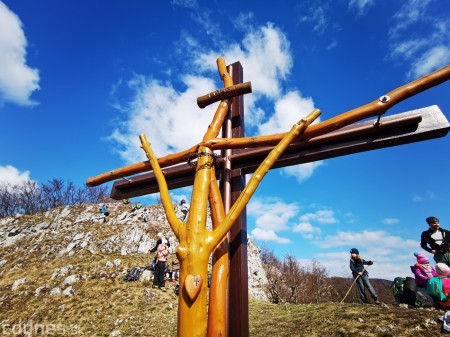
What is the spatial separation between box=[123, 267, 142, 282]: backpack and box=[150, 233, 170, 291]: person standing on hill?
180 centimetres

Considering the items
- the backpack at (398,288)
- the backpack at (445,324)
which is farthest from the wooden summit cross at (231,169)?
the backpack at (398,288)

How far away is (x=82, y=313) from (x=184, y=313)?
39.0 feet

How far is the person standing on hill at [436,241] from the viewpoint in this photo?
548cm

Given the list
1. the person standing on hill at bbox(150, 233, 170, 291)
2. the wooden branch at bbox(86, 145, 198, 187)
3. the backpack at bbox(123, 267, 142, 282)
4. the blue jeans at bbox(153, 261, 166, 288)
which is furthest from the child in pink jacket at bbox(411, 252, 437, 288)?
the backpack at bbox(123, 267, 142, 282)

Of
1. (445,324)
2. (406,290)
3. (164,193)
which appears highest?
(164,193)

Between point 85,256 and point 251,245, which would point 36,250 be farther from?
point 251,245

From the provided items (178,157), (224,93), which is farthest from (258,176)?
(224,93)

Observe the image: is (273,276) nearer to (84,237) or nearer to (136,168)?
(84,237)

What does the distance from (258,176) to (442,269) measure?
498 centimetres

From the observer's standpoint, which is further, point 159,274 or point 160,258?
point 159,274

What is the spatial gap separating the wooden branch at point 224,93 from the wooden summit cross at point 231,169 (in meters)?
0.01

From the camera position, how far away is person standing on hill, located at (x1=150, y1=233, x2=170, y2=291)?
38.0 ft

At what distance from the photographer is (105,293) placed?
1237 cm

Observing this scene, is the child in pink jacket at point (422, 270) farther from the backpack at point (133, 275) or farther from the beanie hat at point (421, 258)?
the backpack at point (133, 275)
